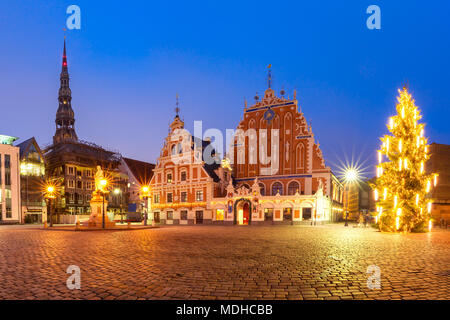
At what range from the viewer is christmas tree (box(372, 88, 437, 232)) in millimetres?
21719

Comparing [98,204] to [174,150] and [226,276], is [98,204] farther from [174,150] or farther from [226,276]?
[226,276]

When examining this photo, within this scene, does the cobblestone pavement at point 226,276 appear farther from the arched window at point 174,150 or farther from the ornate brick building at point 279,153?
the arched window at point 174,150

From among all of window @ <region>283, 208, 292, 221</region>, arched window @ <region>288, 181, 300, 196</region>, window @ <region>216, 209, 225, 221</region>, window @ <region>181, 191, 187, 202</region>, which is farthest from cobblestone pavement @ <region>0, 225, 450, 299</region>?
window @ <region>181, 191, 187, 202</region>

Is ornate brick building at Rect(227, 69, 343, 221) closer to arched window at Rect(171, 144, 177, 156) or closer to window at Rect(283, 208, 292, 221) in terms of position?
window at Rect(283, 208, 292, 221)

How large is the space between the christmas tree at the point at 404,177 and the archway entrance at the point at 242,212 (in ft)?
59.3

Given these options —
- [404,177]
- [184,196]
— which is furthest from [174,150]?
[404,177]

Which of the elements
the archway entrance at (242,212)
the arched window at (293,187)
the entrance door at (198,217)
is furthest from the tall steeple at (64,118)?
the arched window at (293,187)

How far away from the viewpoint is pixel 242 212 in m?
40.1

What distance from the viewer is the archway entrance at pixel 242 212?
38688mm

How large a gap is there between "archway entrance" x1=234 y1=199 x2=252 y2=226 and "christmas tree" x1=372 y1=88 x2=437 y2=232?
18.1 meters

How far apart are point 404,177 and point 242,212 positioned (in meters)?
22.2

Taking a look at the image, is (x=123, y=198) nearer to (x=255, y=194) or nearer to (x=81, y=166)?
(x=81, y=166)

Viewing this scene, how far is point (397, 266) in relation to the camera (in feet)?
26.0
